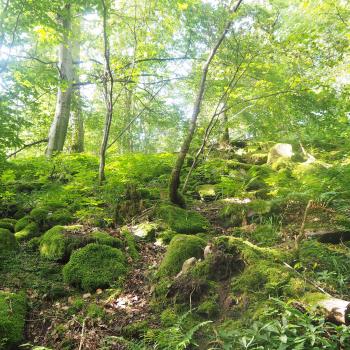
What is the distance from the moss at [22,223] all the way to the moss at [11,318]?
234 cm

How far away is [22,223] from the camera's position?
20.1 feet

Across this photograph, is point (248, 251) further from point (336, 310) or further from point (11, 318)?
point (11, 318)

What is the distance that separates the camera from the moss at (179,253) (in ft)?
14.5

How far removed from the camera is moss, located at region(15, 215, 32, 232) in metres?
6.04

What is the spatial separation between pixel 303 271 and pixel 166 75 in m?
9.26

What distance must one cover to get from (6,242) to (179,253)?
9.78ft

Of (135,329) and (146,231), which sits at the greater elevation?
(146,231)

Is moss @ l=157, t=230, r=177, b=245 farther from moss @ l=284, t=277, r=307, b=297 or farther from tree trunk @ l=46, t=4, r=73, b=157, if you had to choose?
tree trunk @ l=46, t=4, r=73, b=157

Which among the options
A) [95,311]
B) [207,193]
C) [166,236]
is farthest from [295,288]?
[207,193]

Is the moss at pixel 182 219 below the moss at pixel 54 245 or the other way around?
the other way around

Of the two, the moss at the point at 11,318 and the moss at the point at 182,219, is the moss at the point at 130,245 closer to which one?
the moss at the point at 182,219

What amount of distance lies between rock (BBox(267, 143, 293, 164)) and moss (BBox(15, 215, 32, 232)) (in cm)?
725

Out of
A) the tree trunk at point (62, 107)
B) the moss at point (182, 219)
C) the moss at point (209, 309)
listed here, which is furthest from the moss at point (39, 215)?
the tree trunk at point (62, 107)

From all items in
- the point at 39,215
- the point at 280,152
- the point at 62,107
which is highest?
the point at 62,107
